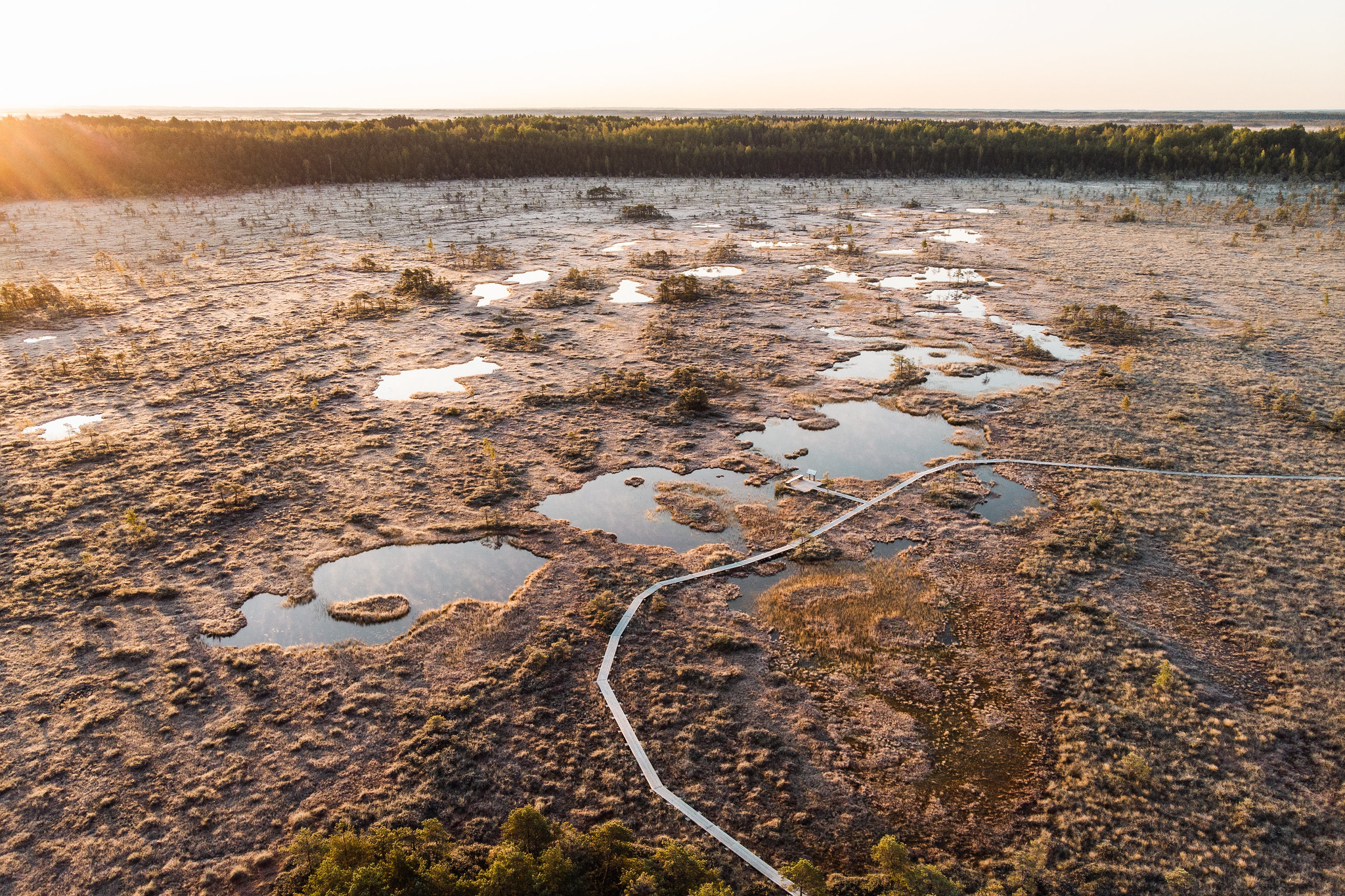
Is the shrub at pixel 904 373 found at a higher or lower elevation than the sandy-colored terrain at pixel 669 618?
higher

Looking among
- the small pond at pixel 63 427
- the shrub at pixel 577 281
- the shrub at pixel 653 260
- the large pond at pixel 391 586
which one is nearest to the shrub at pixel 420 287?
the shrub at pixel 577 281

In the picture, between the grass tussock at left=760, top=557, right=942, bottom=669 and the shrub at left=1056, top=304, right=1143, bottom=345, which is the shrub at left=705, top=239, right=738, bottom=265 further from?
the grass tussock at left=760, top=557, right=942, bottom=669

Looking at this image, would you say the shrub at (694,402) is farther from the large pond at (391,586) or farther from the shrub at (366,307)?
the shrub at (366,307)

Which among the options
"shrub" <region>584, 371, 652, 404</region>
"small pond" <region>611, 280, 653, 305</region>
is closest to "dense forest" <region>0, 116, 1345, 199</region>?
"small pond" <region>611, 280, 653, 305</region>

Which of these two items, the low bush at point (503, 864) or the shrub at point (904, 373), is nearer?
the low bush at point (503, 864)

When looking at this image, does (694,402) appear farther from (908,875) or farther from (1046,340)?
(1046,340)

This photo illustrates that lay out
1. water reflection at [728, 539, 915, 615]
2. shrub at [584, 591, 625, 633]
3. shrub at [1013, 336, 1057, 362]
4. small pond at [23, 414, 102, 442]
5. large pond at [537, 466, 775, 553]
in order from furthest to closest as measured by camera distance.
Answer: shrub at [1013, 336, 1057, 362] → small pond at [23, 414, 102, 442] → large pond at [537, 466, 775, 553] → water reflection at [728, 539, 915, 615] → shrub at [584, 591, 625, 633]

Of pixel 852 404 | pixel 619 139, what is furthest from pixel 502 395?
pixel 619 139

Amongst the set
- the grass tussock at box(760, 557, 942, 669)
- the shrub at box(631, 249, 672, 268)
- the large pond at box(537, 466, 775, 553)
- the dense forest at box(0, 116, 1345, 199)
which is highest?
the dense forest at box(0, 116, 1345, 199)
